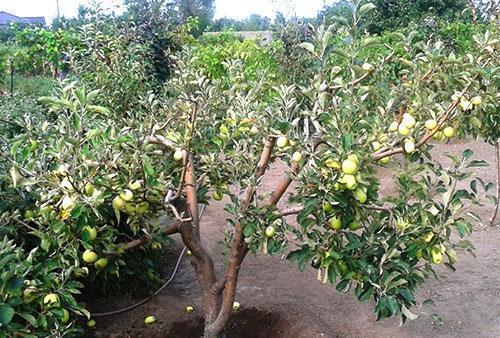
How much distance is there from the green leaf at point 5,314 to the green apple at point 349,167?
121 cm

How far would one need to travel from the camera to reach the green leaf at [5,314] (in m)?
1.74

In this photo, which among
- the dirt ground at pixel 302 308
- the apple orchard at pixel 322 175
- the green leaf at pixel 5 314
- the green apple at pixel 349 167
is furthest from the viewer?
the dirt ground at pixel 302 308

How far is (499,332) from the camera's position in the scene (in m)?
2.98

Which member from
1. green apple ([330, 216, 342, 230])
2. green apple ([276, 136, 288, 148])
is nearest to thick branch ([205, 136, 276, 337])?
green apple ([276, 136, 288, 148])

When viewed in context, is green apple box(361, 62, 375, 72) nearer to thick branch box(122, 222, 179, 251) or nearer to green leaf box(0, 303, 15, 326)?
thick branch box(122, 222, 179, 251)

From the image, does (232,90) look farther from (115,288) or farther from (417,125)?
(115,288)

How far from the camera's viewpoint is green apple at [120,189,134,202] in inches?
82.0

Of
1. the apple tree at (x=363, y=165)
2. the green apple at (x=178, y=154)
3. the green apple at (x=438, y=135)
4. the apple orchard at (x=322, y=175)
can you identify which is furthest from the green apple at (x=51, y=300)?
the green apple at (x=438, y=135)

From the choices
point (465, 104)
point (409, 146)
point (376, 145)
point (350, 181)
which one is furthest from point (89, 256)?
point (465, 104)

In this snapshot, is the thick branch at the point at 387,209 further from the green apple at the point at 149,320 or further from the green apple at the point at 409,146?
the green apple at the point at 149,320

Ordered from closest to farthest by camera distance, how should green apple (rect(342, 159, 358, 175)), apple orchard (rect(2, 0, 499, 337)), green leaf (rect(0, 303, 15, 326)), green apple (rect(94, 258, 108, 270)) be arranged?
green leaf (rect(0, 303, 15, 326)) < green apple (rect(342, 159, 358, 175)) < apple orchard (rect(2, 0, 499, 337)) < green apple (rect(94, 258, 108, 270))

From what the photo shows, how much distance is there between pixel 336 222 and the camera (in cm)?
212

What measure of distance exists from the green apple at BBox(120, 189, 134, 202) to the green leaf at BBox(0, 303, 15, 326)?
0.55 meters

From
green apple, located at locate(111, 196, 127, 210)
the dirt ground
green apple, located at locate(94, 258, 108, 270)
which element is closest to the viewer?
green apple, located at locate(111, 196, 127, 210)
